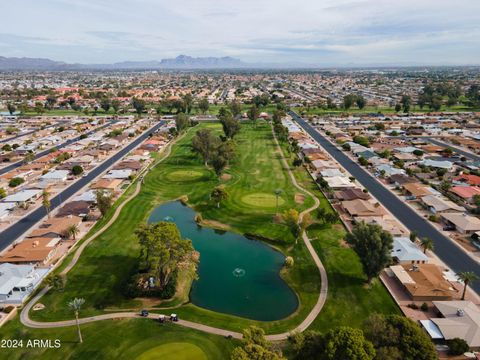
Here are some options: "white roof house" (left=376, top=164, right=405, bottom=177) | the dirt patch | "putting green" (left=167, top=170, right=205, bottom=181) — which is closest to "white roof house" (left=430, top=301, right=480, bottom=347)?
the dirt patch

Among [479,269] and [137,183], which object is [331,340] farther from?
[137,183]

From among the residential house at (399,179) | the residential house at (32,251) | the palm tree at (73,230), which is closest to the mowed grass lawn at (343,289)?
the residential house at (399,179)

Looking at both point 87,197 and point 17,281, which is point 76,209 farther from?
point 17,281

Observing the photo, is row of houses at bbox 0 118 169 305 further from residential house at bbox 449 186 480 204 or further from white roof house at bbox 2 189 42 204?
residential house at bbox 449 186 480 204

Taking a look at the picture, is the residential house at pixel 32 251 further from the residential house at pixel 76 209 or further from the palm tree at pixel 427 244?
the palm tree at pixel 427 244

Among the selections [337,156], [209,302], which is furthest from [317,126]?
[209,302]

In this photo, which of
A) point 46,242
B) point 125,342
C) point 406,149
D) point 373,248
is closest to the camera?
point 125,342

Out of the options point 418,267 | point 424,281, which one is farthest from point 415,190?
point 424,281
